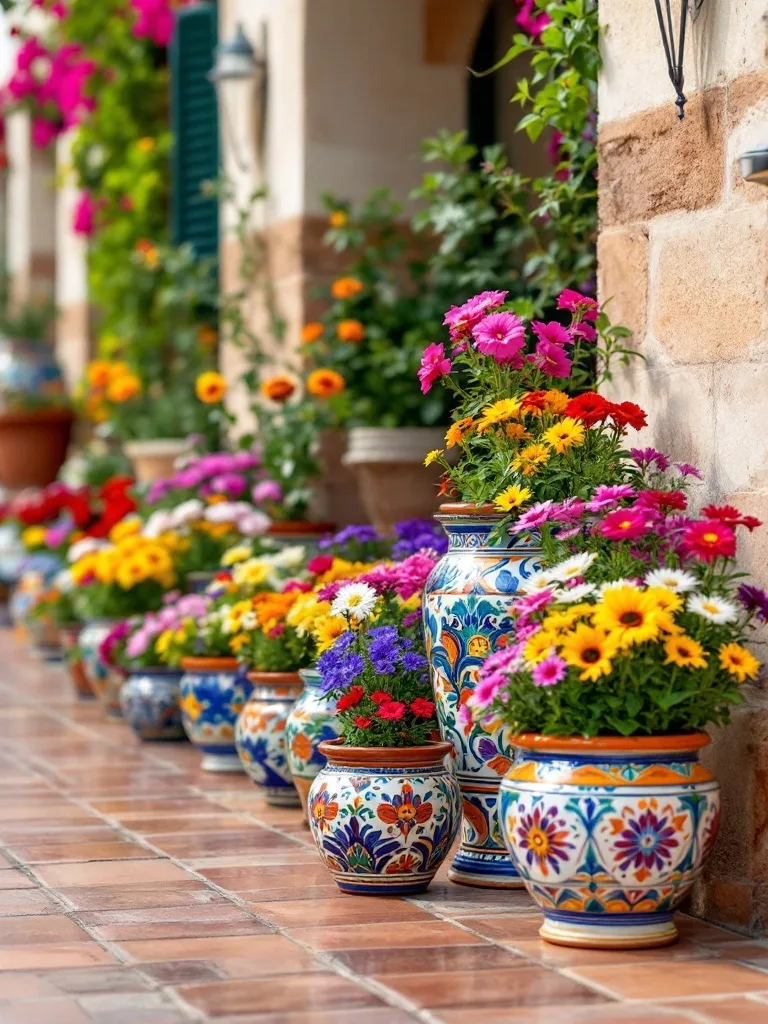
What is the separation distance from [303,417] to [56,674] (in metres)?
2.51

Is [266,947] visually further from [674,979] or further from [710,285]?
[710,285]

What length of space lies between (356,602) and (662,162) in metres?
1.23

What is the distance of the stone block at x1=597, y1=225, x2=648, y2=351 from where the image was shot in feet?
14.2

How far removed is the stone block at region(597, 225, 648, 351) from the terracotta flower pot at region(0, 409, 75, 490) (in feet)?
26.2

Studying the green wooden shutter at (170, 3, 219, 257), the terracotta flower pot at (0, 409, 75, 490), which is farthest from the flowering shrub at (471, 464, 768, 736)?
the terracotta flower pot at (0, 409, 75, 490)

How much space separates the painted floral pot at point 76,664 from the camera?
7727 mm

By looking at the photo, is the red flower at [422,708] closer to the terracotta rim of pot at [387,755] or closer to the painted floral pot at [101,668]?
the terracotta rim of pot at [387,755]

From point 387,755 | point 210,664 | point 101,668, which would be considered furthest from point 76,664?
point 387,755

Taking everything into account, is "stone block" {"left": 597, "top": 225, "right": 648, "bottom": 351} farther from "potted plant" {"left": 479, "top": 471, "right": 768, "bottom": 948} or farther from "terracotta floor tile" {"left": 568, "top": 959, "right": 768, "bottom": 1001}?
"terracotta floor tile" {"left": 568, "top": 959, "right": 768, "bottom": 1001}

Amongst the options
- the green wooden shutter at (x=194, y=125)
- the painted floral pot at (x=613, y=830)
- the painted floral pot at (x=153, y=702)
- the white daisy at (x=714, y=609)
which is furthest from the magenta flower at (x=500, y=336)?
the green wooden shutter at (x=194, y=125)

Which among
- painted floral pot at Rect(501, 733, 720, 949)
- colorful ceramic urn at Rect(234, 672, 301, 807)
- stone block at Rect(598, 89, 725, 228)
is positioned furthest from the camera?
colorful ceramic urn at Rect(234, 672, 301, 807)

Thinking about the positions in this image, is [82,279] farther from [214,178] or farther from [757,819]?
[757,819]

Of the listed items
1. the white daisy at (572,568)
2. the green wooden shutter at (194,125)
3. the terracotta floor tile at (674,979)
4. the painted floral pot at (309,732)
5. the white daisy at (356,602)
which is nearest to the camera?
the terracotta floor tile at (674,979)

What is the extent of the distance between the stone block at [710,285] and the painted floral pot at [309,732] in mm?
1291
